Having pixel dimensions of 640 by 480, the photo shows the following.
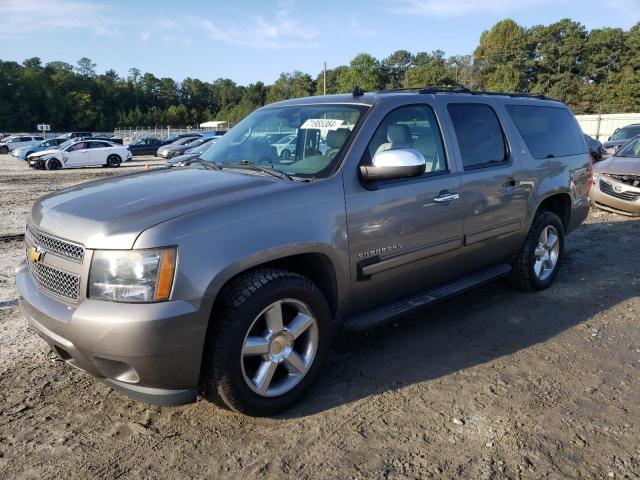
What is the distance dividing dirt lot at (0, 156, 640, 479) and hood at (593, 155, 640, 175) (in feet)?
18.2

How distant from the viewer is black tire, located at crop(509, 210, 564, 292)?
Result: 16.5 feet

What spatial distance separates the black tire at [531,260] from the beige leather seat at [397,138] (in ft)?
6.38

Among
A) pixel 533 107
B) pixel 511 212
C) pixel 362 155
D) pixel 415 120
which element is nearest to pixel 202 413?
pixel 362 155

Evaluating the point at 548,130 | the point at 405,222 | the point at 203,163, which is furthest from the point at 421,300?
the point at 548,130

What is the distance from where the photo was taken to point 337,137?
11.7 feet

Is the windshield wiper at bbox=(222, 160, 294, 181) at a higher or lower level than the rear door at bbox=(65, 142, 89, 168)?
higher

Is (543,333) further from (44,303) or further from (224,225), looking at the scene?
(44,303)

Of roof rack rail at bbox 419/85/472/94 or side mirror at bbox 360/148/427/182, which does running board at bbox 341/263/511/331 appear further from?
roof rack rail at bbox 419/85/472/94

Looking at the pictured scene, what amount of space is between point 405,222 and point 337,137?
0.75 metres

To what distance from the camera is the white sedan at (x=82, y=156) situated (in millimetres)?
24422

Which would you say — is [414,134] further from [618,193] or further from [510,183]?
[618,193]

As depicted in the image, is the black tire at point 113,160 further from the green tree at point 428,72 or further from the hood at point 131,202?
the green tree at point 428,72

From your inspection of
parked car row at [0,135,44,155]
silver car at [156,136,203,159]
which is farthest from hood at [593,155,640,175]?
parked car row at [0,135,44,155]

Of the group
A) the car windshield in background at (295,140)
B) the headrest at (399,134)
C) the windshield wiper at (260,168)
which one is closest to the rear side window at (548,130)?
the headrest at (399,134)
